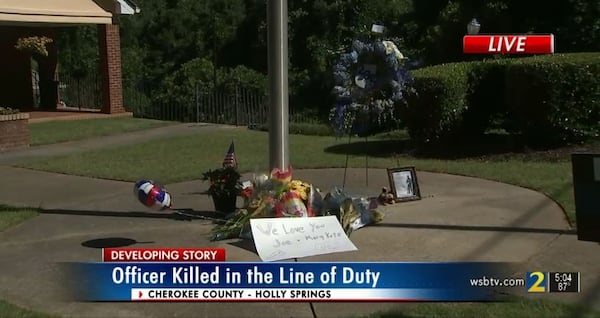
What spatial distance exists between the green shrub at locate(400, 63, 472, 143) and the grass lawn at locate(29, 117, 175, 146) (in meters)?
7.03

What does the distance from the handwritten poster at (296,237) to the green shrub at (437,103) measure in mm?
5002

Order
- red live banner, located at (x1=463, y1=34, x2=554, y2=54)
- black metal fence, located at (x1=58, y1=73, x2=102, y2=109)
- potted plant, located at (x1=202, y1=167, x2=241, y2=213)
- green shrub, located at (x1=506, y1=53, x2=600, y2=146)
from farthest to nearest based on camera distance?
black metal fence, located at (x1=58, y1=73, x2=102, y2=109), red live banner, located at (x1=463, y1=34, x2=554, y2=54), green shrub, located at (x1=506, y1=53, x2=600, y2=146), potted plant, located at (x1=202, y1=167, x2=241, y2=213)

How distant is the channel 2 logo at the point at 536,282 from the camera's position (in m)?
5.27

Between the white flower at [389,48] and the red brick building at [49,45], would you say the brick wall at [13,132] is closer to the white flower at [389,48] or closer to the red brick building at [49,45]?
the red brick building at [49,45]

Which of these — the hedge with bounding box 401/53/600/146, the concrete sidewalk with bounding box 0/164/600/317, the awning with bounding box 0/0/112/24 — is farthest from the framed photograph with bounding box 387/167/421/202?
the awning with bounding box 0/0/112/24

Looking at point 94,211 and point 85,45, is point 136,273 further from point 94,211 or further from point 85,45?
point 85,45

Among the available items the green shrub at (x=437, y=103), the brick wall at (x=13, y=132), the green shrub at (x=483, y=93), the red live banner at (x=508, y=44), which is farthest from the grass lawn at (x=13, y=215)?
the red live banner at (x=508, y=44)

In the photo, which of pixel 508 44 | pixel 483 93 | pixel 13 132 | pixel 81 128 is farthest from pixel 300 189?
pixel 81 128

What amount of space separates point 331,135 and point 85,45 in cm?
1828

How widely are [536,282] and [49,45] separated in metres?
19.0

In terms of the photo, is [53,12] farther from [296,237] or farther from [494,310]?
[494,310]

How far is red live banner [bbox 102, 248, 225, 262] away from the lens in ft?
19.8

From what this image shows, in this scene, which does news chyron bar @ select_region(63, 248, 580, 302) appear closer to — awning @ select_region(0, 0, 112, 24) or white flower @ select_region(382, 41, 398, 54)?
white flower @ select_region(382, 41, 398, 54)

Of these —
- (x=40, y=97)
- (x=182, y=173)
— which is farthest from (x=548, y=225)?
(x=40, y=97)
